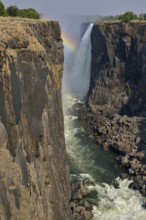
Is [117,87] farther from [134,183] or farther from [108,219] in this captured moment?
[108,219]

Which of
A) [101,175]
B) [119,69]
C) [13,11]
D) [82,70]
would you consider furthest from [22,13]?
[82,70]

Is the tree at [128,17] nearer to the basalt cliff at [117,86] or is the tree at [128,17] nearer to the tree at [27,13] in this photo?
the basalt cliff at [117,86]

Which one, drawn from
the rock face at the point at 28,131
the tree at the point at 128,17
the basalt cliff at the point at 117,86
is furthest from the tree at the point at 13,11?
the tree at the point at 128,17

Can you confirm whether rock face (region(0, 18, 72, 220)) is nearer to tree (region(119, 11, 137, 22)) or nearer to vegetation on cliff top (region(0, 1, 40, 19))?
vegetation on cliff top (region(0, 1, 40, 19))

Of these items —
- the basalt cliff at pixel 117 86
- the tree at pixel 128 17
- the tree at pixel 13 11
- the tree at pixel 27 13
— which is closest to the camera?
the tree at pixel 27 13

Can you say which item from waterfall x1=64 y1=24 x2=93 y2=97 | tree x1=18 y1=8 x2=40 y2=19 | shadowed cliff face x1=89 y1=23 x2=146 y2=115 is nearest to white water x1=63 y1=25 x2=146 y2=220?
shadowed cliff face x1=89 y1=23 x2=146 y2=115

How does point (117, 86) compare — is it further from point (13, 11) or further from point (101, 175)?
point (13, 11)
